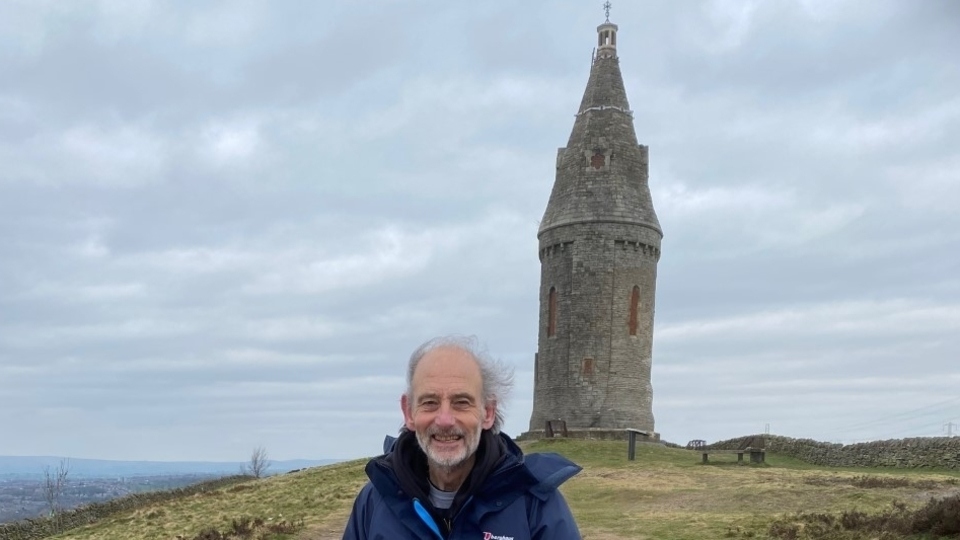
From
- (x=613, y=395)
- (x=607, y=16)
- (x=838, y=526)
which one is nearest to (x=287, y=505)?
(x=838, y=526)

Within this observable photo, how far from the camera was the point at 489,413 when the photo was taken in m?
4.05

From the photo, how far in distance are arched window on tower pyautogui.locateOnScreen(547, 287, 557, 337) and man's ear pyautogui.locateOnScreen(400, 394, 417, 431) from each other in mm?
37741

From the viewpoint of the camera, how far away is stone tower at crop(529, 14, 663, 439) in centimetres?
3981

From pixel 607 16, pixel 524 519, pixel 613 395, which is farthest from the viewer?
pixel 607 16

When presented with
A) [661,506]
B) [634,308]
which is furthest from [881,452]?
[661,506]

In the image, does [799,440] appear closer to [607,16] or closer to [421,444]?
[607,16]

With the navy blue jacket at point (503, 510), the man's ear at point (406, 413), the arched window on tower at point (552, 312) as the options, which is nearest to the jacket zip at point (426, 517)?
the navy blue jacket at point (503, 510)

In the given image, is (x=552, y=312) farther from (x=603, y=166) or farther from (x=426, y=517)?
(x=426, y=517)

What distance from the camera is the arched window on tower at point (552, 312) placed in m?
41.8

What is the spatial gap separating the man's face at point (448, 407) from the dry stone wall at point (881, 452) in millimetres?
28034

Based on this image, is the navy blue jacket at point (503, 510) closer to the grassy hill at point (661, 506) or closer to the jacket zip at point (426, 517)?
the jacket zip at point (426, 517)

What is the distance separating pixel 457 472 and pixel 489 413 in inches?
13.3

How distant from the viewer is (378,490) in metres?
3.88

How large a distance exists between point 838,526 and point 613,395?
26.4 meters
